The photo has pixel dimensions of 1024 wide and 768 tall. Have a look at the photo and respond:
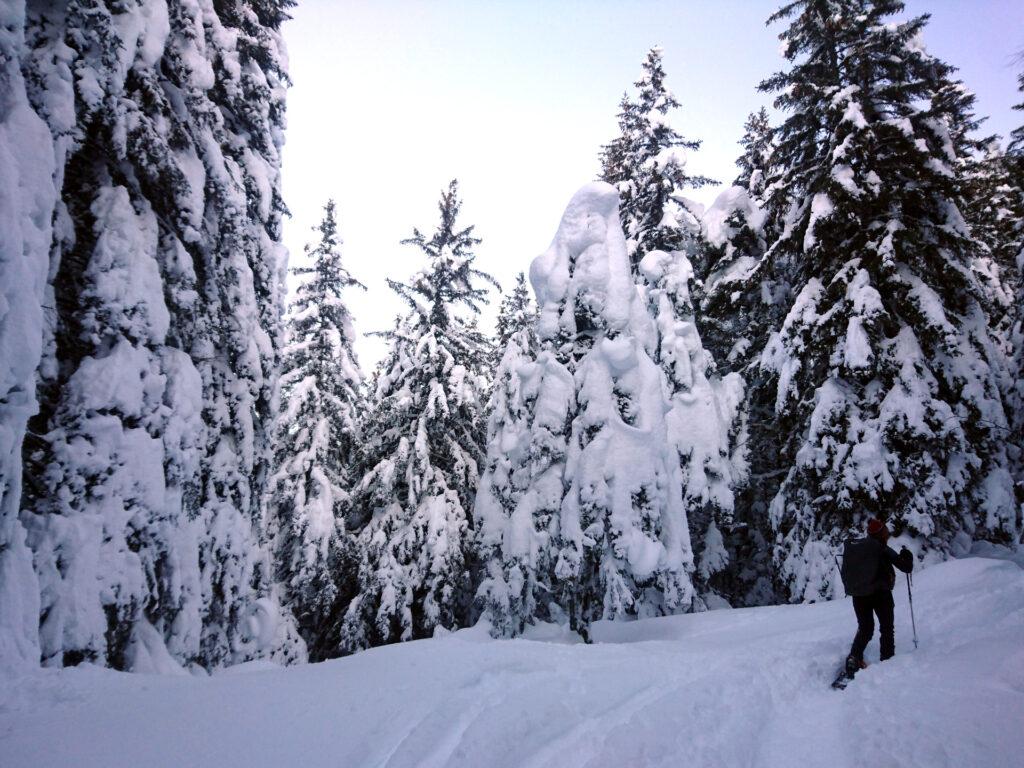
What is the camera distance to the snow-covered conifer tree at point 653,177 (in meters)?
16.8

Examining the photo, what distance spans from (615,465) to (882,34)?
39.0ft

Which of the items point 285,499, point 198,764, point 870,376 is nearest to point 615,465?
point 870,376

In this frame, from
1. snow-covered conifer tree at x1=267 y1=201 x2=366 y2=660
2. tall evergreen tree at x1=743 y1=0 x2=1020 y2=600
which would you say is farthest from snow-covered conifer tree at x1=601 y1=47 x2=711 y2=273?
snow-covered conifer tree at x1=267 y1=201 x2=366 y2=660

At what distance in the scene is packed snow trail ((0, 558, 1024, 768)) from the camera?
3744 mm

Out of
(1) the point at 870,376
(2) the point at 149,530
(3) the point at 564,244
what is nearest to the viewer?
(2) the point at 149,530

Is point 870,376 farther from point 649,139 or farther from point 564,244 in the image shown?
point 649,139

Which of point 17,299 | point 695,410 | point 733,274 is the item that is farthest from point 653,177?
point 17,299

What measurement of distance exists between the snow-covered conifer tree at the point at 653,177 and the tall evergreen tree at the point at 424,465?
5766 mm

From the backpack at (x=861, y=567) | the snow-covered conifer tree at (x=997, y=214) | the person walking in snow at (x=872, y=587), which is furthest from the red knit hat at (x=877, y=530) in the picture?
the snow-covered conifer tree at (x=997, y=214)

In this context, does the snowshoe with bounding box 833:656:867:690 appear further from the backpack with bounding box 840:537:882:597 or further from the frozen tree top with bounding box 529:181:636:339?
the frozen tree top with bounding box 529:181:636:339

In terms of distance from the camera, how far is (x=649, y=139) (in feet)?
58.3

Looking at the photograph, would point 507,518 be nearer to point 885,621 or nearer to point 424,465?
point 424,465

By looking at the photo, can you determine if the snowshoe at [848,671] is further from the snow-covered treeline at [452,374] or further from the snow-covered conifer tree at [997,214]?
the snow-covered conifer tree at [997,214]

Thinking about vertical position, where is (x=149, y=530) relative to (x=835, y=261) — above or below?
below
